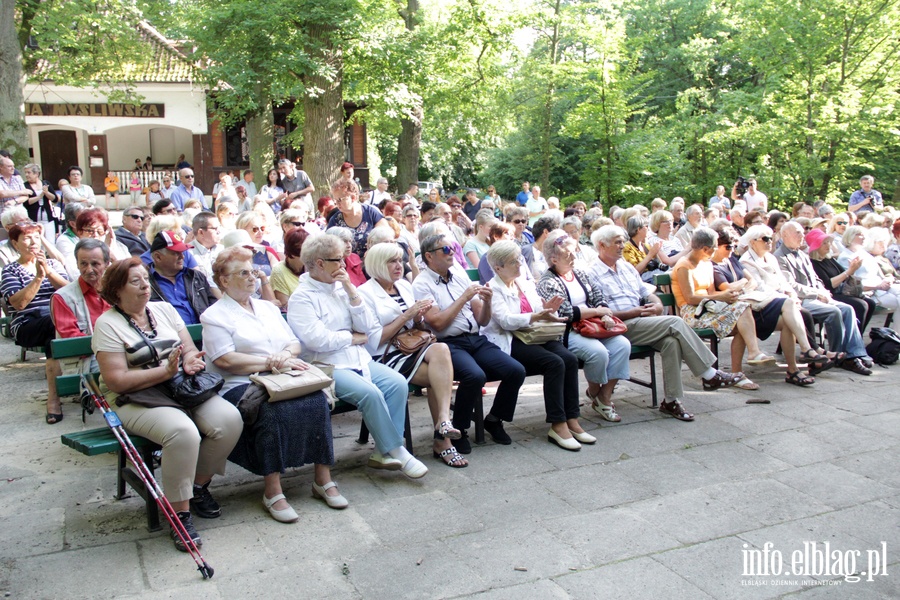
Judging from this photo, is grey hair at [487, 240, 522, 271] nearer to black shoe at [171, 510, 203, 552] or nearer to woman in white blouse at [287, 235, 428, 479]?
woman in white blouse at [287, 235, 428, 479]

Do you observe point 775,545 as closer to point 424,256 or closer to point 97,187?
point 424,256

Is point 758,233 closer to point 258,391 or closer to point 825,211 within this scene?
point 825,211

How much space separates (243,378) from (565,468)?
6.66ft

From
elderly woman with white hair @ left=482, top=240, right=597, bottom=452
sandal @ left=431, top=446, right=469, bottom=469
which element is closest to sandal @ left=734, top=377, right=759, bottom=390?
elderly woman with white hair @ left=482, top=240, right=597, bottom=452

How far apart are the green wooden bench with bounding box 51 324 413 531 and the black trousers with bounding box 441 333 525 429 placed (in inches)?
→ 29.0

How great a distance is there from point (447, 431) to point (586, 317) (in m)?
1.58

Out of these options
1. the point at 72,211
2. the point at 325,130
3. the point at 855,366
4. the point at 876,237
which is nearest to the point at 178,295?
the point at 72,211

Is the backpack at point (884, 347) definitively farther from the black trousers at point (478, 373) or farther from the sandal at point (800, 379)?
the black trousers at point (478, 373)

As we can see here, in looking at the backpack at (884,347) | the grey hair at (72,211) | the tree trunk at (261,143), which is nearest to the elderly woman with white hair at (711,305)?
the backpack at (884,347)

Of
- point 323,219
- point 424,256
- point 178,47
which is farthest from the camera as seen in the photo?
point 178,47

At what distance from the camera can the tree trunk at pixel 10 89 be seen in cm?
1315

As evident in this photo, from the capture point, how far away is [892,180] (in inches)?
862

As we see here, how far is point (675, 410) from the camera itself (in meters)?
5.83

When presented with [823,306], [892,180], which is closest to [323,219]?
[823,306]
